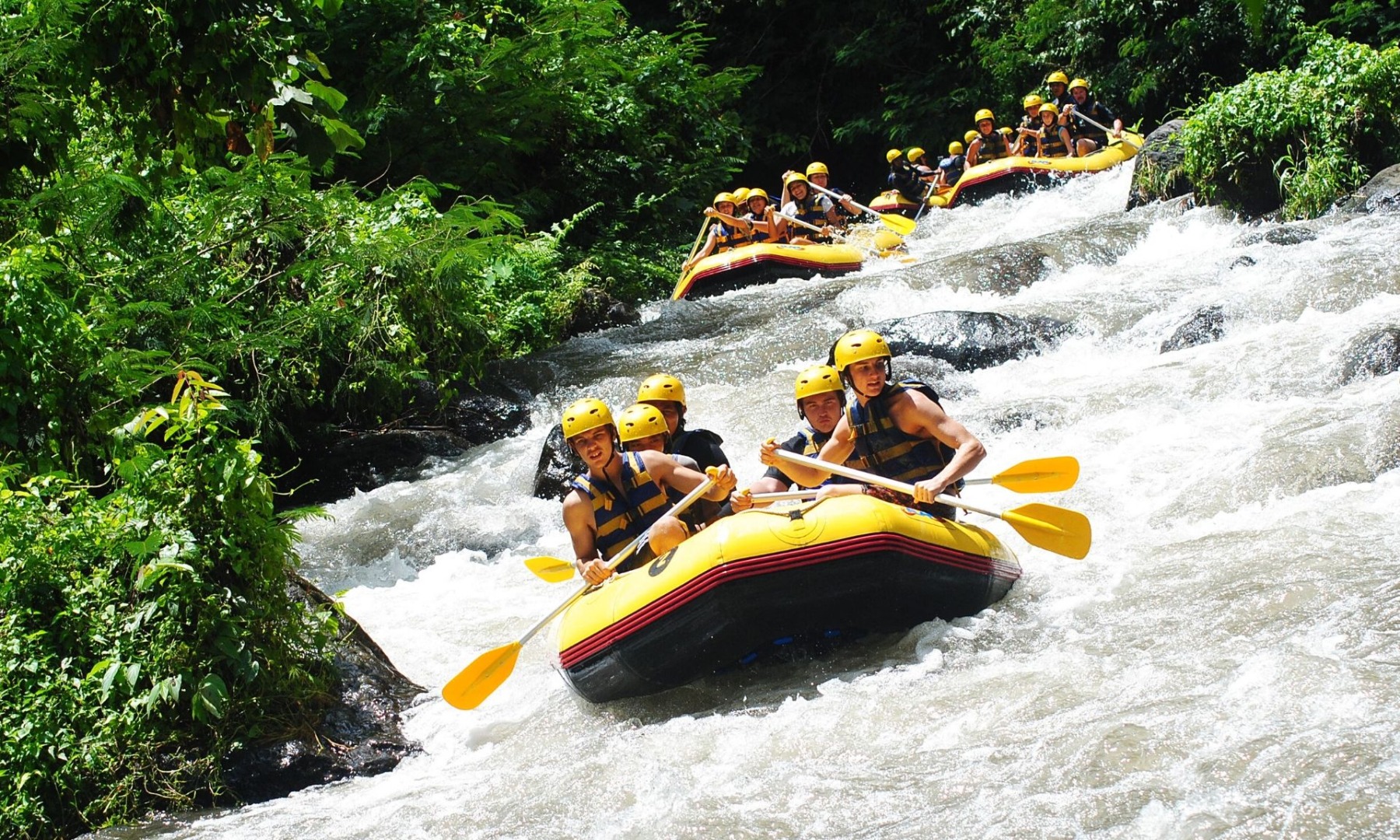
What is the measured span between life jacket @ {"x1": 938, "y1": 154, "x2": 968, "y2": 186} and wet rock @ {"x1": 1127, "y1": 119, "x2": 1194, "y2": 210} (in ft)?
13.5

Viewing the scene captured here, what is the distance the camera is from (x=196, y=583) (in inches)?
190

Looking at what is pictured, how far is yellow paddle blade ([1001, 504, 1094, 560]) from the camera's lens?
5.22 meters

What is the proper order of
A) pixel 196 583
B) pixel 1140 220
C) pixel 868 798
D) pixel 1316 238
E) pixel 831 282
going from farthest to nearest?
pixel 831 282 → pixel 1140 220 → pixel 1316 238 → pixel 196 583 → pixel 868 798

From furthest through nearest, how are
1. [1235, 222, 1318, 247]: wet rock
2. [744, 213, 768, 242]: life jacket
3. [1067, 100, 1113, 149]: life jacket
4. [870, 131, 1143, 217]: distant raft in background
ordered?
[1067, 100, 1113, 149]: life jacket < [870, 131, 1143, 217]: distant raft in background < [744, 213, 768, 242]: life jacket < [1235, 222, 1318, 247]: wet rock

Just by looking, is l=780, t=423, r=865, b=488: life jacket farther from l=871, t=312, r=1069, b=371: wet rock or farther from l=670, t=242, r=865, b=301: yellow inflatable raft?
l=670, t=242, r=865, b=301: yellow inflatable raft

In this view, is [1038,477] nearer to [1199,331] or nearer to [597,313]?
[1199,331]

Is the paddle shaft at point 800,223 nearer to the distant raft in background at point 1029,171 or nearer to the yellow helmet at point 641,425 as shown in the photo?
the distant raft in background at point 1029,171

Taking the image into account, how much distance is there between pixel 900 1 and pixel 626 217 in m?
7.28

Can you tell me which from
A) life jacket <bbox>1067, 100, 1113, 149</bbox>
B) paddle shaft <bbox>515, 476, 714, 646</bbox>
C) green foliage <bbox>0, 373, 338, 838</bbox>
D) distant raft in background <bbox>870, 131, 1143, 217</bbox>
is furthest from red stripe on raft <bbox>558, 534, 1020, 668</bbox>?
life jacket <bbox>1067, 100, 1113, 149</bbox>

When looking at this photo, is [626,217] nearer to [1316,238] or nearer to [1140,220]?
[1140,220]

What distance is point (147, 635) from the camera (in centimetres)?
482

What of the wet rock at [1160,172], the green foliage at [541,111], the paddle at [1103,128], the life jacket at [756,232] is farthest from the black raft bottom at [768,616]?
the paddle at [1103,128]

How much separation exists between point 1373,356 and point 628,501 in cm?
402

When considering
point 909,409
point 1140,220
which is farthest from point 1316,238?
point 909,409
